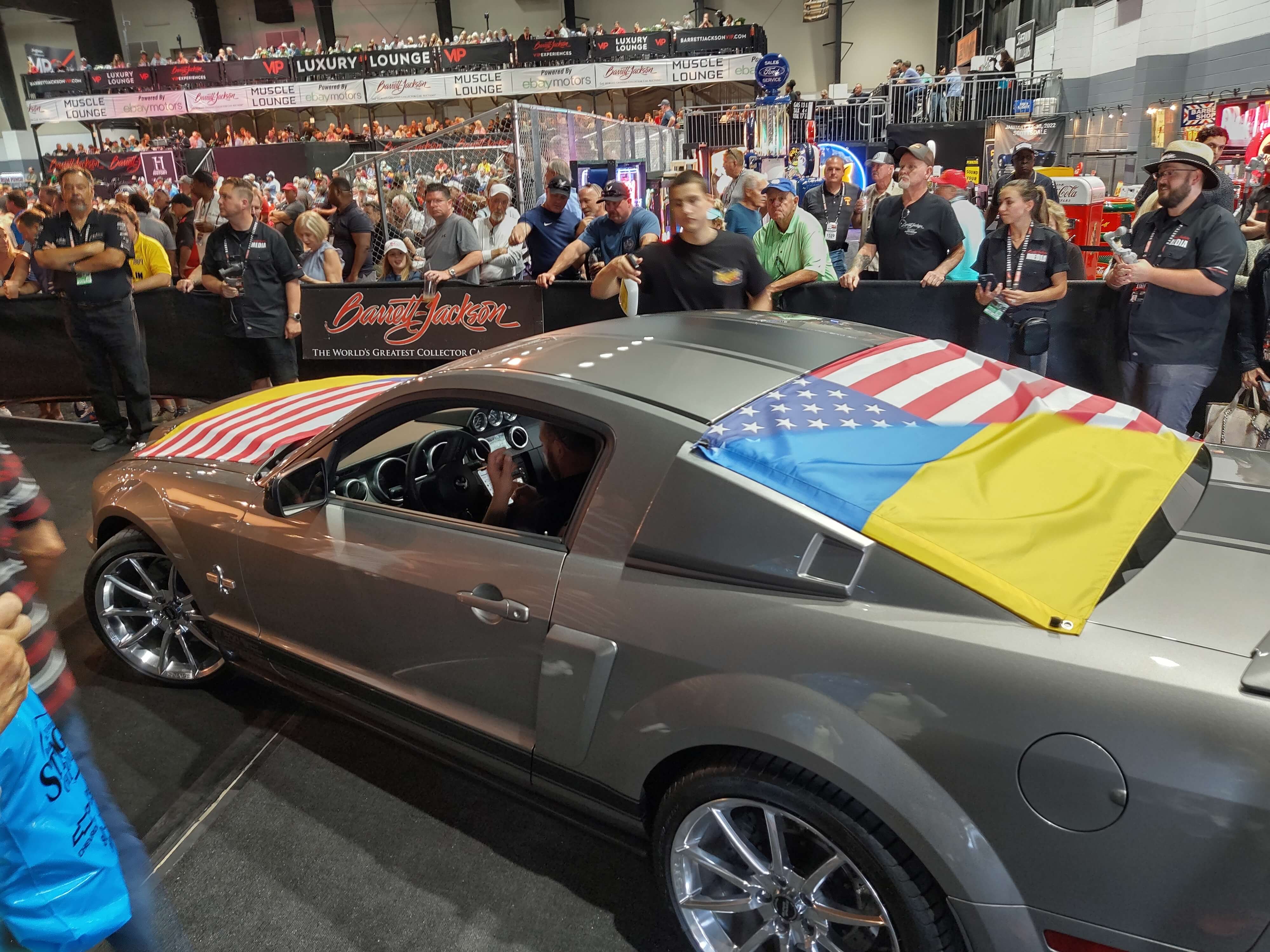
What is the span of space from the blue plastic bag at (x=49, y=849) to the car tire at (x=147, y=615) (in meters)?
1.95

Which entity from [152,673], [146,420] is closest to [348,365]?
[146,420]

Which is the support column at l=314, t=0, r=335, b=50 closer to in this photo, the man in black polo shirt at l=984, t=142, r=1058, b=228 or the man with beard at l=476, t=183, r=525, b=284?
the man with beard at l=476, t=183, r=525, b=284

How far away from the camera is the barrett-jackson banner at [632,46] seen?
26.9 metres

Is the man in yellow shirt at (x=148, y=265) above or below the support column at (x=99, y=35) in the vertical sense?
below

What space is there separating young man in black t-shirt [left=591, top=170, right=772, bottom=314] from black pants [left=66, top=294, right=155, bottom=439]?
4163 millimetres

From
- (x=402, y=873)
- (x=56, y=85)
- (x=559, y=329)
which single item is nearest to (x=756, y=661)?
(x=402, y=873)

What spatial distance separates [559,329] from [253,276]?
365 centimetres

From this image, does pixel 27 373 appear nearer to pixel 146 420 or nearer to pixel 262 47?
pixel 146 420

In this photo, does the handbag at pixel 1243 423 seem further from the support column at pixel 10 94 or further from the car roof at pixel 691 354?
the support column at pixel 10 94

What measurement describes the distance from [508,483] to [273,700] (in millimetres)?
1619

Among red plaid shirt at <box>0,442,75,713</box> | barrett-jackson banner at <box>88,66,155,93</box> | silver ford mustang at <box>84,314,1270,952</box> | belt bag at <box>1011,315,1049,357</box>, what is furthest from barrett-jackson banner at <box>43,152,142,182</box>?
red plaid shirt at <box>0,442,75,713</box>

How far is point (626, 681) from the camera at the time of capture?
2.00 meters

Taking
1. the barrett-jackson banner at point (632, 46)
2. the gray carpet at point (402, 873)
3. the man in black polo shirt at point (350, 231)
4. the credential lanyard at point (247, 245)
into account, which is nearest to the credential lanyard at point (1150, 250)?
the gray carpet at point (402, 873)

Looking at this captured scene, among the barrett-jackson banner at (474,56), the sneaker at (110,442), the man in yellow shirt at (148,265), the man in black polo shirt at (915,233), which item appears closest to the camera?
the man in black polo shirt at (915,233)
